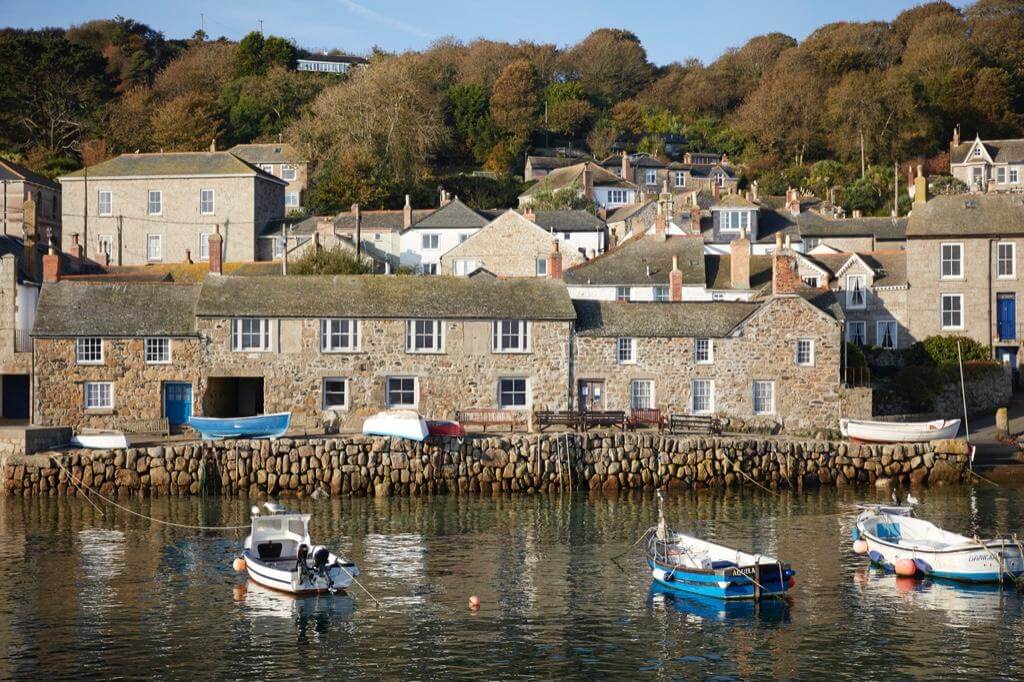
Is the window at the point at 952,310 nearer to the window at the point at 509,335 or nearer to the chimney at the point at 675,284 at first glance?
the chimney at the point at 675,284

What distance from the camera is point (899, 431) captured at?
47.2 m

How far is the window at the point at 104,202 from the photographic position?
84.2 metres

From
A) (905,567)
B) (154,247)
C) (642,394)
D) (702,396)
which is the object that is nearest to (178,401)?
(642,394)

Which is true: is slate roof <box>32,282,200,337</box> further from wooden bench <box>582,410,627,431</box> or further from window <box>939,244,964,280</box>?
window <box>939,244,964,280</box>

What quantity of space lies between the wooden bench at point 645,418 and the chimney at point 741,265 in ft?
49.0

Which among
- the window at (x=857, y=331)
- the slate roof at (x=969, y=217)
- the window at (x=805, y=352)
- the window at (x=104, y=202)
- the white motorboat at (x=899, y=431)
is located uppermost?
the window at (x=104, y=202)

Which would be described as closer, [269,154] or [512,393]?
[512,393]

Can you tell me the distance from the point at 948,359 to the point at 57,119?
254 ft

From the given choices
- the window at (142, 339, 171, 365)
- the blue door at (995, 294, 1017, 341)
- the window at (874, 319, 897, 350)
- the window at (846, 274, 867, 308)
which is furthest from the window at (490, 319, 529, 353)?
the blue door at (995, 294, 1017, 341)

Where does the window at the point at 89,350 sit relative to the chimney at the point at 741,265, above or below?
below

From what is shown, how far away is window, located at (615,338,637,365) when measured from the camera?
50469mm

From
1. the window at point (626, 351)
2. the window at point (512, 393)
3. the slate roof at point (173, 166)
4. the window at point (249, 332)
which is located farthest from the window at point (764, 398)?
the slate roof at point (173, 166)

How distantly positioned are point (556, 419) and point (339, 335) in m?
8.65

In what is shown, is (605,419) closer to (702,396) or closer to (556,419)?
(556,419)
